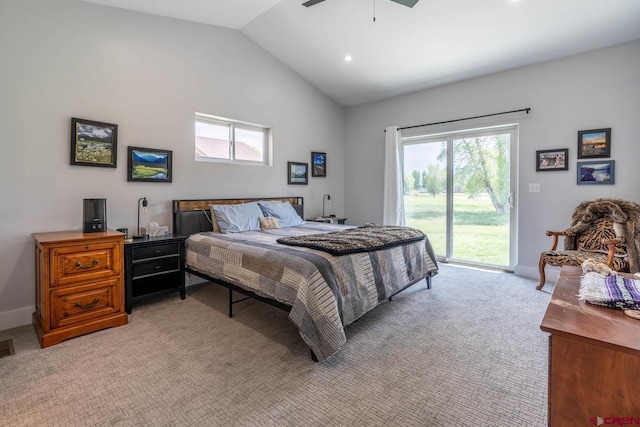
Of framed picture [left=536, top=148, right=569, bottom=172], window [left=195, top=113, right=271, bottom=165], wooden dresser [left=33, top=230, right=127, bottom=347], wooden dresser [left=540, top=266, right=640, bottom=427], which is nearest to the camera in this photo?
wooden dresser [left=540, top=266, right=640, bottom=427]

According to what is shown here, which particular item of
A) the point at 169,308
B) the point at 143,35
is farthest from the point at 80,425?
the point at 143,35

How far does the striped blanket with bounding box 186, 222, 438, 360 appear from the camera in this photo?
81.6 inches

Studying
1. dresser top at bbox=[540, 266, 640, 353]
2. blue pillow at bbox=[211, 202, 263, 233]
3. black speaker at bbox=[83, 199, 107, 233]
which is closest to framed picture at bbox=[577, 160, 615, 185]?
dresser top at bbox=[540, 266, 640, 353]

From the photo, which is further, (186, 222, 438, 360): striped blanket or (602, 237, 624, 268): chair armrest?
(602, 237, 624, 268): chair armrest

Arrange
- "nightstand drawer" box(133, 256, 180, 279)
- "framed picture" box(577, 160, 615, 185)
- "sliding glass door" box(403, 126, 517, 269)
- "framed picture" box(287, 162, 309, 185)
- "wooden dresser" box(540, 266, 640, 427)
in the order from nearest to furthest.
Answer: "wooden dresser" box(540, 266, 640, 427)
"nightstand drawer" box(133, 256, 180, 279)
"framed picture" box(577, 160, 615, 185)
"sliding glass door" box(403, 126, 517, 269)
"framed picture" box(287, 162, 309, 185)

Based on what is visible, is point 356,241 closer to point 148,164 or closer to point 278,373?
point 278,373

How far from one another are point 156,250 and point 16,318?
127 cm

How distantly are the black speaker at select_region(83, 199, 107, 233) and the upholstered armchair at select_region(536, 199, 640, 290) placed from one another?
4.71 metres

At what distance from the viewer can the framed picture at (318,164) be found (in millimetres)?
5590

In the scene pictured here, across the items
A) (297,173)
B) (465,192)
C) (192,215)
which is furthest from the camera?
(297,173)

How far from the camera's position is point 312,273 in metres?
2.13

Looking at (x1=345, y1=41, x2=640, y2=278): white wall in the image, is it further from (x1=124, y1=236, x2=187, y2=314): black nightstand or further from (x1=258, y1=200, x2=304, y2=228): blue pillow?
(x1=124, y1=236, x2=187, y2=314): black nightstand

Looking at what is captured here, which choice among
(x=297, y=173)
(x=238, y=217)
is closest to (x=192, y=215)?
(x=238, y=217)

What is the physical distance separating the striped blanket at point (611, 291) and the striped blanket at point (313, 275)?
138cm
